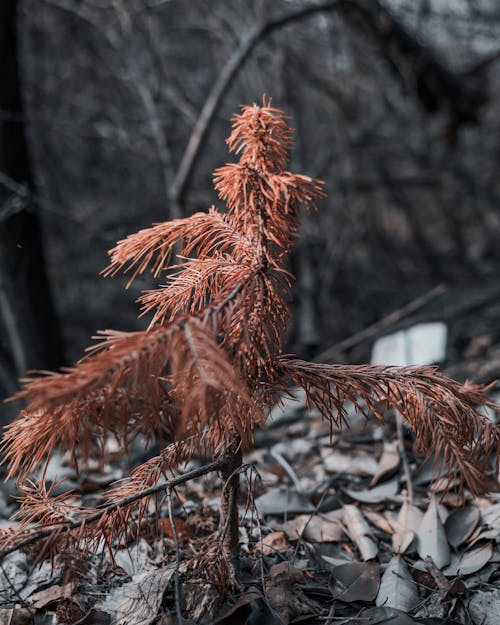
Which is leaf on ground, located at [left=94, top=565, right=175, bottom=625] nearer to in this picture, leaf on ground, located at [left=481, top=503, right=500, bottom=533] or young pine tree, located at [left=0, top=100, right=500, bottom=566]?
young pine tree, located at [left=0, top=100, right=500, bottom=566]

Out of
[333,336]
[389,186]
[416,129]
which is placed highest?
[416,129]

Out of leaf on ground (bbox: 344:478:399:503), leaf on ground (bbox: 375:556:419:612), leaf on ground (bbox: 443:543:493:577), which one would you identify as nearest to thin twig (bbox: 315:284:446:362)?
leaf on ground (bbox: 344:478:399:503)

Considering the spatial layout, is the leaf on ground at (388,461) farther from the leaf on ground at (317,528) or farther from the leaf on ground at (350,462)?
the leaf on ground at (317,528)

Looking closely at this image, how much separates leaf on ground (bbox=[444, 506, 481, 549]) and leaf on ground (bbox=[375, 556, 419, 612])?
200 millimetres

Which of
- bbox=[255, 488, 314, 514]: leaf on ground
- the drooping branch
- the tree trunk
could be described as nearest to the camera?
the drooping branch

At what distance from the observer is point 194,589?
1.29 metres

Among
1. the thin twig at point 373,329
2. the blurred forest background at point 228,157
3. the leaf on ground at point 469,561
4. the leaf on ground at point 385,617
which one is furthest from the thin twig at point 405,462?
the blurred forest background at point 228,157

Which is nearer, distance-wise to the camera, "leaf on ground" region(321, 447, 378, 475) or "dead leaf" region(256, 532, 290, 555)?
"dead leaf" region(256, 532, 290, 555)

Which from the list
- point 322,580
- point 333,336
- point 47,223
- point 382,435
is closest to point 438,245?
point 333,336

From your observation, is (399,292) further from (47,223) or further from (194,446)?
(194,446)

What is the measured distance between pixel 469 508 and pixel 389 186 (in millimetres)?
7647

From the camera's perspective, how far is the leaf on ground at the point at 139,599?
1.26 metres

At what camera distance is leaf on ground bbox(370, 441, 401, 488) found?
6.28 ft

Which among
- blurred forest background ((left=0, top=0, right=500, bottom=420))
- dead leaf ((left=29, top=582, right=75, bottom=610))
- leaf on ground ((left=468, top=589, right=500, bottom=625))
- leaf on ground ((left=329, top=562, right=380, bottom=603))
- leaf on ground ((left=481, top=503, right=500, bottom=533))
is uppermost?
blurred forest background ((left=0, top=0, right=500, bottom=420))
